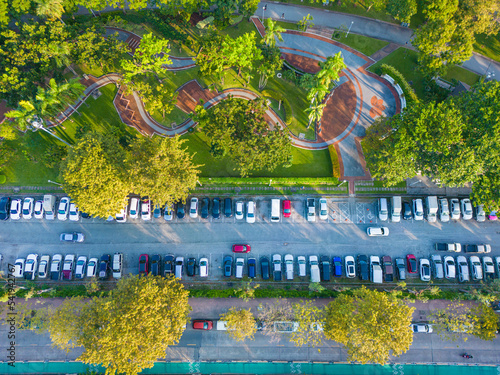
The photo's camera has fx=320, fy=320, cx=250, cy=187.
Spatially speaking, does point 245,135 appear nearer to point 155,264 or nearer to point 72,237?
point 155,264

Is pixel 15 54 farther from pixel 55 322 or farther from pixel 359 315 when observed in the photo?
pixel 359 315

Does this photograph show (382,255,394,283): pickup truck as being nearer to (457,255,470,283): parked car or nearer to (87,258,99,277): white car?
(457,255,470,283): parked car

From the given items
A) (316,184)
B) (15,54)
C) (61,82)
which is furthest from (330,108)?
(15,54)

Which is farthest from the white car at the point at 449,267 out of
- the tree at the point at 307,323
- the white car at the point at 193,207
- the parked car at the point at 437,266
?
the white car at the point at 193,207

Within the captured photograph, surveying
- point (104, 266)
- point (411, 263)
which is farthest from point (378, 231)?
point (104, 266)

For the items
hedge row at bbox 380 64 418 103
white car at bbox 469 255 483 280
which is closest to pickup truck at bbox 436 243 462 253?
white car at bbox 469 255 483 280

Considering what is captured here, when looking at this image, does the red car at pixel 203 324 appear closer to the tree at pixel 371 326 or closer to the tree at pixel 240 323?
the tree at pixel 240 323
